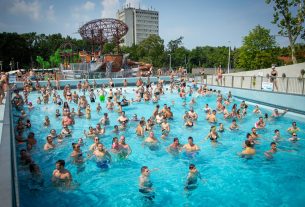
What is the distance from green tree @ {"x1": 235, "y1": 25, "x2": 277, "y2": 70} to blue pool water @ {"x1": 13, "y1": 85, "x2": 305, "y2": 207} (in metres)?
23.6

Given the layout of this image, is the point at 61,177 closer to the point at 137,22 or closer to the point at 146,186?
the point at 146,186

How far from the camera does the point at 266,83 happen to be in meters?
17.0

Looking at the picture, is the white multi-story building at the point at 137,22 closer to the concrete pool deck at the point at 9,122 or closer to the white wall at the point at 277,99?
the concrete pool deck at the point at 9,122

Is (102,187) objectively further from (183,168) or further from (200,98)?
(200,98)

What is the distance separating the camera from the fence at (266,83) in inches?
574

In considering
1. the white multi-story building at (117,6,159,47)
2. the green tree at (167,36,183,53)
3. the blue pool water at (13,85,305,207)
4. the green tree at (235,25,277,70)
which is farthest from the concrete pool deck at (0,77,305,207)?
the white multi-story building at (117,6,159,47)

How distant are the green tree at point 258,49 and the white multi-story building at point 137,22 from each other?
118 metres

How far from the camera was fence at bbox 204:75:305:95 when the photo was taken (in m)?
14.6

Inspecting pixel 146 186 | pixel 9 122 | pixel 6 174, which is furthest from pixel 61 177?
pixel 6 174

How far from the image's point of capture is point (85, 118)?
15.3m

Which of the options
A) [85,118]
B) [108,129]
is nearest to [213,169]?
[108,129]

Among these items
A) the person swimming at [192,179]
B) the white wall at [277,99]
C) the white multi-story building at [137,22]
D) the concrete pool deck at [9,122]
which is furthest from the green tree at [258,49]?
the white multi-story building at [137,22]

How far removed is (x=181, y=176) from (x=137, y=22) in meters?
151

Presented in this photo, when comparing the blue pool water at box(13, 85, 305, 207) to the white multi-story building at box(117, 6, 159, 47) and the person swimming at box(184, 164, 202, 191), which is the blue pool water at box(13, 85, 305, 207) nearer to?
the person swimming at box(184, 164, 202, 191)
